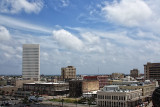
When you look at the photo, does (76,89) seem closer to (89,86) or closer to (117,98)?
(89,86)

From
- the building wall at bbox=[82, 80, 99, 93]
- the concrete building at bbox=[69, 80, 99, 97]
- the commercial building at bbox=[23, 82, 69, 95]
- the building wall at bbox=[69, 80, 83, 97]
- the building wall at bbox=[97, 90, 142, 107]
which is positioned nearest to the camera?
the building wall at bbox=[97, 90, 142, 107]

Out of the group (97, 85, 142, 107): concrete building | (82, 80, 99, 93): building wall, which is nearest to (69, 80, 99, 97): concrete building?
(82, 80, 99, 93): building wall

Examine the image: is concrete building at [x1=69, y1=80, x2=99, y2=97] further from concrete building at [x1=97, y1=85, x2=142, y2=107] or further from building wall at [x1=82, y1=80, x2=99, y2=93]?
concrete building at [x1=97, y1=85, x2=142, y2=107]

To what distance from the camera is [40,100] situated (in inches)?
5979

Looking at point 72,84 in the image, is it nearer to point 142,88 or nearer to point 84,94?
point 84,94

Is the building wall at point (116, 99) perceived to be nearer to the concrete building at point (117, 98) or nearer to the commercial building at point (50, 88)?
the concrete building at point (117, 98)

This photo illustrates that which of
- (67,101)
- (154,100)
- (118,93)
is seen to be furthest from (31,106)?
(154,100)

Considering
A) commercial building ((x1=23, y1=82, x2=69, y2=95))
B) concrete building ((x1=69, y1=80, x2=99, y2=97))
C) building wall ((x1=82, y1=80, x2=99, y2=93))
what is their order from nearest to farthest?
concrete building ((x1=69, y1=80, x2=99, y2=97)) → building wall ((x1=82, y1=80, x2=99, y2=93)) → commercial building ((x1=23, y1=82, x2=69, y2=95))

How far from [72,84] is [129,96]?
193 feet

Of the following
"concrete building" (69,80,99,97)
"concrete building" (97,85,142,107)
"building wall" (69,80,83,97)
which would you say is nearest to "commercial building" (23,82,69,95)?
"concrete building" (69,80,99,97)

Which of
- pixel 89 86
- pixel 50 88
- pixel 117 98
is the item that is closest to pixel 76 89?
pixel 89 86

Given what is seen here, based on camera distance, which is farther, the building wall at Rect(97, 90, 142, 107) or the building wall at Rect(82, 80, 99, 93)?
the building wall at Rect(82, 80, 99, 93)

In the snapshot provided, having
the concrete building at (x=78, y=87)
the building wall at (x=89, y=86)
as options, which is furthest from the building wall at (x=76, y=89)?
the building wall at (x=89, y=86)

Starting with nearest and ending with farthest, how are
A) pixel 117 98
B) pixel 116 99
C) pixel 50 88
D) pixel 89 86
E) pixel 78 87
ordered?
pixel 117 98, pixel 116 99, pixel 78 87, pixel 89 86, pixel 50 88
